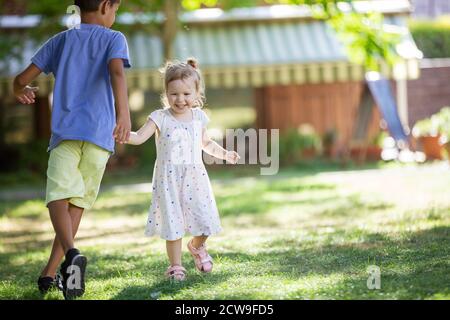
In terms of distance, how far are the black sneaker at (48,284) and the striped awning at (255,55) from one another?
12.7 meters

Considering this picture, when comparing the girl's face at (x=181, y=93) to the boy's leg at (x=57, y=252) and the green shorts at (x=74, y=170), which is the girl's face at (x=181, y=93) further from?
the boy's leg at (x=57, y=252)

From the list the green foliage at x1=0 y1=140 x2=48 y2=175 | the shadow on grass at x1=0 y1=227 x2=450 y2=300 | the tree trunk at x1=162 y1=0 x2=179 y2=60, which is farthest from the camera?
the green foliage at x1=0 y1=140 x2=48 y2=175

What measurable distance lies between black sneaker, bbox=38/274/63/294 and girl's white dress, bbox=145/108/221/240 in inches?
25.1

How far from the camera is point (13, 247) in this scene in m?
8.19

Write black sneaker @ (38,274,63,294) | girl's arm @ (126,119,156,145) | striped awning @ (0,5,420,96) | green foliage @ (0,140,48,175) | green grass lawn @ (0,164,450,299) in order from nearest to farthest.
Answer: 1. green grass lawn @ (0,164,450,299)
2. black sneaker @ (38,274,63,294)
3. girl's arm @ (126,119,156,145)
4. striped awning @ (0,5,420,96)
5. green foliage @ (0,140,48,175)

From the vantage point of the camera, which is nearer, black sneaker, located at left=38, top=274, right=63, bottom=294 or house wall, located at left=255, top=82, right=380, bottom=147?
black sneaker, located at left=38, top=274, right=63, bottom=294

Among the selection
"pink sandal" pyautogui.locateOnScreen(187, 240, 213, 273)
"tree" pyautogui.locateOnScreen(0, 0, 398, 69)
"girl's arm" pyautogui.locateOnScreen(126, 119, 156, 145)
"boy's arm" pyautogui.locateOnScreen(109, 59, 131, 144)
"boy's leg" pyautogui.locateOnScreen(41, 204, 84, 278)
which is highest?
"tree" pyautogui.locateOnScreen(0, 0, 398, 69)

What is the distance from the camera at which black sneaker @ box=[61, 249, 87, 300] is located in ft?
15.3

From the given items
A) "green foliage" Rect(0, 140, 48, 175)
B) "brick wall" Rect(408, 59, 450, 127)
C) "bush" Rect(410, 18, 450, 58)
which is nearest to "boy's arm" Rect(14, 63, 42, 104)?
"green foliage" Rect(0, 140, 48, 175)

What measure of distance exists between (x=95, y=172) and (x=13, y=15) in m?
15.0

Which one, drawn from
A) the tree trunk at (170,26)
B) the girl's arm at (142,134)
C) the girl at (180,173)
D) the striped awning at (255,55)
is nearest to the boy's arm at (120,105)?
the girl's arm at (142,134)

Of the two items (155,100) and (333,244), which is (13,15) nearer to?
(155,100)

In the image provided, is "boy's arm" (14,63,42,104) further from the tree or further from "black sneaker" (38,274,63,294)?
the tree
